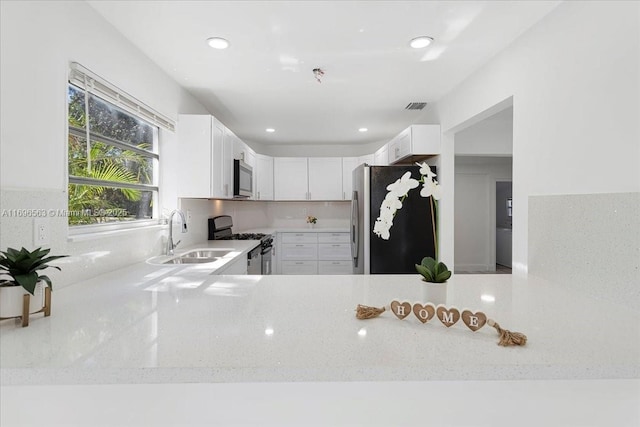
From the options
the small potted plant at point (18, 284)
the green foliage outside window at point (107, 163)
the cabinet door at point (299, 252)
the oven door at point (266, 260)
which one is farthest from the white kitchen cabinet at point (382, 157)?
the small potted plant at point (18, 284)

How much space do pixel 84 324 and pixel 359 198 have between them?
288 centimetres

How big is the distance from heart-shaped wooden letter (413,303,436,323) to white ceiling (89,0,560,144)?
5.14 feet

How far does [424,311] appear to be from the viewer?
1037mm

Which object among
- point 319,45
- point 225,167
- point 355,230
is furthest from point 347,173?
point 319,45

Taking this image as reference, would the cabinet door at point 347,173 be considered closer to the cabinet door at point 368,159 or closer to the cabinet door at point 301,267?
the cabinet door at point 368,159

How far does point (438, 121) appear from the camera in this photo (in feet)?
11.2

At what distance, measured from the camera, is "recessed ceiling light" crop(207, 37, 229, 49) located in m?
2.06

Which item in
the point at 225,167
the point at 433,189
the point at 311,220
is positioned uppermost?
the point at 225,167

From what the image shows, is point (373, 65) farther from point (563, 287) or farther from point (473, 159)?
point (473, 159)

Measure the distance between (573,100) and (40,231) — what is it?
2.56 meters

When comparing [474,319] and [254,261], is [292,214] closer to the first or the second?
[254,261]

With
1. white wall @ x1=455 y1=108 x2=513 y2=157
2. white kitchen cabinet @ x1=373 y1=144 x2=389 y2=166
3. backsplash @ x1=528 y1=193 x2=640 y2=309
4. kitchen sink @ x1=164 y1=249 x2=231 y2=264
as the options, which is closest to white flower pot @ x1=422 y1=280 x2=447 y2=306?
backsplash @ x1=528 y1=193 x2=640 y2=309

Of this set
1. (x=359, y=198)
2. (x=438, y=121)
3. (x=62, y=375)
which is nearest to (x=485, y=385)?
(x=62, y=375)

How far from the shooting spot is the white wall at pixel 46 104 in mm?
1291
